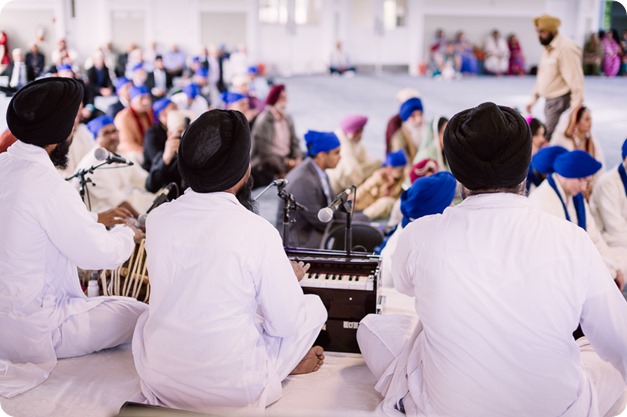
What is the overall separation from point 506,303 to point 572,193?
2305mm

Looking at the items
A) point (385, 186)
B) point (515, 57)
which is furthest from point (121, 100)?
point (515, 57)

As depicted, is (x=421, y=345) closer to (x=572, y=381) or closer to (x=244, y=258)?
(x=572, y=381)

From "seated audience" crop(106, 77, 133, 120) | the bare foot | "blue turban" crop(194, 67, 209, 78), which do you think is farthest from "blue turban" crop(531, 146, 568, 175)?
"blue turban" crop(194, 67, 209, 78)

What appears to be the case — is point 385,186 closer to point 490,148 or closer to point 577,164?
point 577,164

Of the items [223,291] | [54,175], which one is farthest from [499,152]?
[54,175]

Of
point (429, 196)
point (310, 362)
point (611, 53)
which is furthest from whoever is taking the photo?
point (611, 53)

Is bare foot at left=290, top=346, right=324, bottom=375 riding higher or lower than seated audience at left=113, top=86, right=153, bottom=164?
lower

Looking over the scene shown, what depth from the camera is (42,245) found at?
284cm

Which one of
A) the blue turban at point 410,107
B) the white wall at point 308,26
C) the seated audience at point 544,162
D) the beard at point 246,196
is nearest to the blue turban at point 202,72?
the white wall at point 308,26

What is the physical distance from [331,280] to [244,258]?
808 mm

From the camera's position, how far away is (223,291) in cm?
236

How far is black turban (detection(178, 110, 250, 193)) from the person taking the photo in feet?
7.84

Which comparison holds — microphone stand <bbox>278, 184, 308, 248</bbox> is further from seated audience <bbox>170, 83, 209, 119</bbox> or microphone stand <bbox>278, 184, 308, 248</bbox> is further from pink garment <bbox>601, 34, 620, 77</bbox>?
pink garment <bbox>601, 34, 620, 77</bbox>

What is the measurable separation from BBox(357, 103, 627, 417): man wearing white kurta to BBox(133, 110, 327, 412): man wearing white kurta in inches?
17.5
